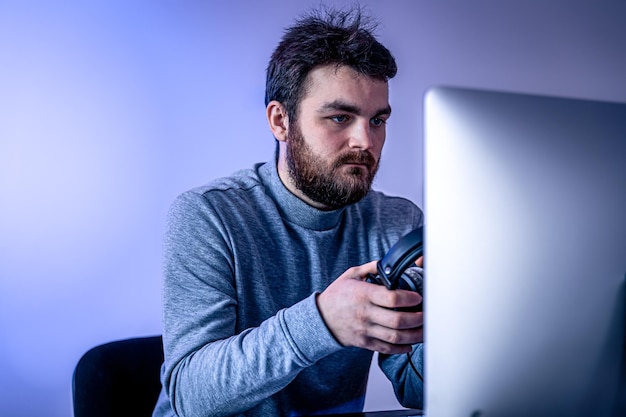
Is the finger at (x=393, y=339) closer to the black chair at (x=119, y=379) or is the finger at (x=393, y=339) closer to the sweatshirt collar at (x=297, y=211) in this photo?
the sweatshirt collar at (x=297, y=211)

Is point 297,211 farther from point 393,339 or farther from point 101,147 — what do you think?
point 101,147

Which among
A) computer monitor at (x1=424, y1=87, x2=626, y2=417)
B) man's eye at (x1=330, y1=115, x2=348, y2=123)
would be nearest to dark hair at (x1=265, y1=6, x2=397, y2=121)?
man's eye at (x1=330, y1=115, x2=348, y2=123)

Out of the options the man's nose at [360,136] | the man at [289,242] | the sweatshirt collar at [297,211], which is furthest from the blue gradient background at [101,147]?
the man's nose at [360,136]

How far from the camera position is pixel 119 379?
1100 millimetres

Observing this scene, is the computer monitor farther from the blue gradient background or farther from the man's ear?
the blue gradient background

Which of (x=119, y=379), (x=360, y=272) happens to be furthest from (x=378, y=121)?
(x=119, y=379)

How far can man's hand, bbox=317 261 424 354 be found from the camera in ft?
2.14

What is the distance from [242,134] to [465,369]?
161 centimetres

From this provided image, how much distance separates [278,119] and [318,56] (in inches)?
7.2

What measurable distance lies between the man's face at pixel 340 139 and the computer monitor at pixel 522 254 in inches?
27.7

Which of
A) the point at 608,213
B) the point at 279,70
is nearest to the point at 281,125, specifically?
the point at 279,70

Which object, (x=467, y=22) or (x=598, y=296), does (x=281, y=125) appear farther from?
(x=467, y=22)

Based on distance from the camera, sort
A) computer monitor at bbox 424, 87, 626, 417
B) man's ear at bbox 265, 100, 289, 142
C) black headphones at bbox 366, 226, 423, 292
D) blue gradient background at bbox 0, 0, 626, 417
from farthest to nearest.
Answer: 1. blue gradient background at bbox 0, 0, 626, 417
2. man's ear at bbox 265, 100, 289, 142
3. black headphones at bbox 366, 226, 423, 292
4. computer monitor at bbox 424, 87, 626, 417

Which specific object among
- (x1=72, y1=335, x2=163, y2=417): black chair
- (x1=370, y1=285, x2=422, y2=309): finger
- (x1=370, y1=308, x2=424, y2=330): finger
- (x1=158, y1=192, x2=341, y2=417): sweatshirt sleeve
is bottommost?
(x1=72, y1=335, x2=163, y2=417): black chair
